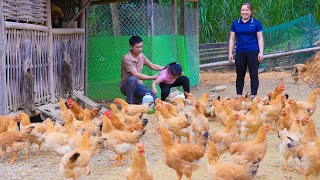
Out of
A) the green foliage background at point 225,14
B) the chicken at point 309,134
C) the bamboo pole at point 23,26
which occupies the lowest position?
the chicken at point 309,134

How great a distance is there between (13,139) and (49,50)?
3218mm

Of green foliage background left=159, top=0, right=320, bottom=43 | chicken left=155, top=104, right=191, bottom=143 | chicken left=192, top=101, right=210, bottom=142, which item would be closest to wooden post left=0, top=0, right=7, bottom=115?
chicken left=155, top=104, right=191, bottom=143

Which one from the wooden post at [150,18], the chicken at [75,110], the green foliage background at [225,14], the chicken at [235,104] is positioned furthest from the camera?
the green foliage background at [225,14]

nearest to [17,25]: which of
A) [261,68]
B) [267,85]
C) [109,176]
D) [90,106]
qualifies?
[90,106]

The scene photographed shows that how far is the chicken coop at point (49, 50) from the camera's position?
915 centimetres

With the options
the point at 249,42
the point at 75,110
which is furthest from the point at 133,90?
the point at 249,42

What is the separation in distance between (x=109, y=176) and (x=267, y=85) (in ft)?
34.8

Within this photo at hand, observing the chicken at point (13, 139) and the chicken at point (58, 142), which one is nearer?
the chicken at point (58, 142)

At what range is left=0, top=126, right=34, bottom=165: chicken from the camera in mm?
7566

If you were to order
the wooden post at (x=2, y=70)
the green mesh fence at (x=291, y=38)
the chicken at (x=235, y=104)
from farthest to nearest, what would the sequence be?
the green mesh fence at (x=291, y=38), the chicken at (x=235, y=104), the wooden post at (x=2, y=70)

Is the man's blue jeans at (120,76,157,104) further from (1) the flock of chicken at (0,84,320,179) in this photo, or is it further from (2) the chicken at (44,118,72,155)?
(2) the chicken at (44,118,72,155)

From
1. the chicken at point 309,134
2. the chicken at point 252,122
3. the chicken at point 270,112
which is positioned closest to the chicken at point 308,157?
the chicken at point 309,134

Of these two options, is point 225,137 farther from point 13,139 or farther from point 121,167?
point 13,139

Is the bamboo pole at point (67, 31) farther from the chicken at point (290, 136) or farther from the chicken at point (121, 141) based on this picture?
the chicken at point (290, 136)
